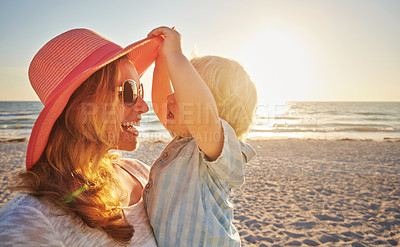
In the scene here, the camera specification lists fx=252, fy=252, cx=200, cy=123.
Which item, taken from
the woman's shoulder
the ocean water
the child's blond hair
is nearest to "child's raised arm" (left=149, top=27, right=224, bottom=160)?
the child's blond hair

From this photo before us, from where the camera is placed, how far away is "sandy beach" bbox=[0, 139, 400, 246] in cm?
434

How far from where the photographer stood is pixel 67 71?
46.6 inches

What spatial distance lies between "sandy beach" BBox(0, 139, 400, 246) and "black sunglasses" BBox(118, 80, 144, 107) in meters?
3.54

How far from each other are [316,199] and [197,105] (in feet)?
19.4

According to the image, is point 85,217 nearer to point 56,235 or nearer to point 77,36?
point 56,235

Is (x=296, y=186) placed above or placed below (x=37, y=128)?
below

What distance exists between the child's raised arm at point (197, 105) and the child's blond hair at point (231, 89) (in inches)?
19.1

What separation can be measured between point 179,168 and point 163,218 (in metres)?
0.27

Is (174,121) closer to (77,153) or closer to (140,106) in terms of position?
(140,106)

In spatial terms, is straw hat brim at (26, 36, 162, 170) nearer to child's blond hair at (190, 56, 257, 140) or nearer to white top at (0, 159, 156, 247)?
white top at (0, 159, 156, 247)

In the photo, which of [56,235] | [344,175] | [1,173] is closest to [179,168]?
[56,235]

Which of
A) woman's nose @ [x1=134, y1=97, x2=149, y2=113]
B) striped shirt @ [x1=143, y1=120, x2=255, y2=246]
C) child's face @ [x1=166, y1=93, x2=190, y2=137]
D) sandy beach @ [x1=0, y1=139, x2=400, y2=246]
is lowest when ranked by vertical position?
sandy beach @ [x1=0, y1=139, x2=400, y2=246]

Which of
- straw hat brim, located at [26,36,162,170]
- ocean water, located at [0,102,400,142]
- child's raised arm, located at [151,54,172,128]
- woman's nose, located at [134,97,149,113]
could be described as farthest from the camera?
ocean water, located at [0,102,400,142]

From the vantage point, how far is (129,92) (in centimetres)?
142
